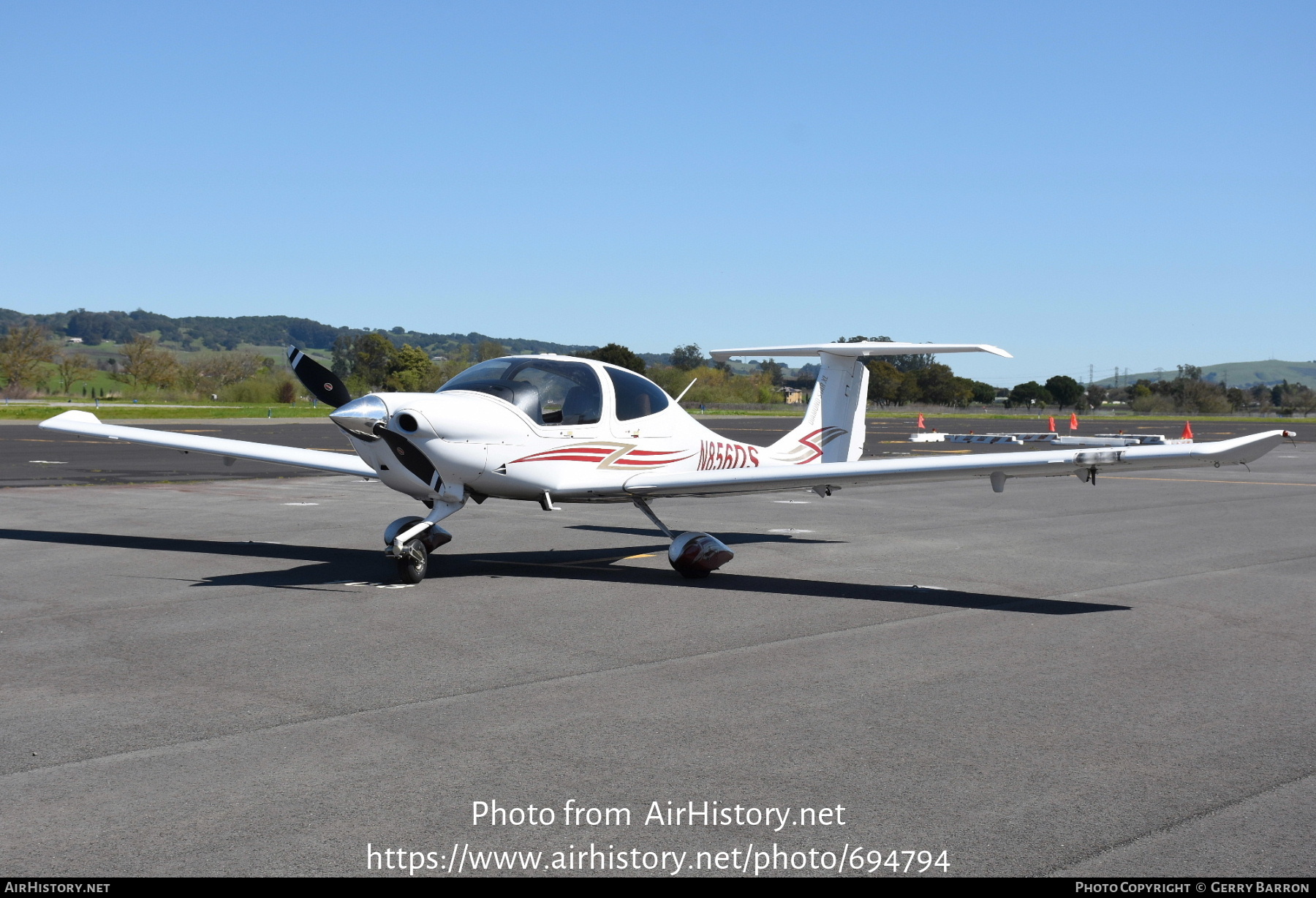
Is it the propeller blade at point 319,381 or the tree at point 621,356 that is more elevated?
the tree at point 621,356

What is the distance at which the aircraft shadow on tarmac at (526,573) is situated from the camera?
9.34 m

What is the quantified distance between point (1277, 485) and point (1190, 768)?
70.2ft

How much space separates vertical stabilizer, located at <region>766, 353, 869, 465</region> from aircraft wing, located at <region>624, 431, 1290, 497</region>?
251 cm

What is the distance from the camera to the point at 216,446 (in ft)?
42.8

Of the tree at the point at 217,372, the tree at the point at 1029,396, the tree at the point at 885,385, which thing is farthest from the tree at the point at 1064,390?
the tree at the point at 217,372

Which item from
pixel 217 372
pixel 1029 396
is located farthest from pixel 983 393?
pixel 217 372

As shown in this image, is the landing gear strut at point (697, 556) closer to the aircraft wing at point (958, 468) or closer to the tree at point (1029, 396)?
the aircraft wing at point (958, 468)

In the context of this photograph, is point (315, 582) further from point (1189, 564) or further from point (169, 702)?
point (1189, 564)

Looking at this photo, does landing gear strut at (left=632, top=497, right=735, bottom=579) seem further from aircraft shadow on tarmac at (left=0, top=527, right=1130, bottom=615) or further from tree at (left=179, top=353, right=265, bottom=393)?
tree at (left=179, top=353, right=265, bottom=393)

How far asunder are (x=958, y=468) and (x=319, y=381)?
6033 millimetres

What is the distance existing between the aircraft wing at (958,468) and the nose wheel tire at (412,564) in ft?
6.77

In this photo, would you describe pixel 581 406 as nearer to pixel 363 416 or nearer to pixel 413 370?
pixel 363 416

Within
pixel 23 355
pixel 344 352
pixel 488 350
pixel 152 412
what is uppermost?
pixel 344 352

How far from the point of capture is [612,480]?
1080 cm
